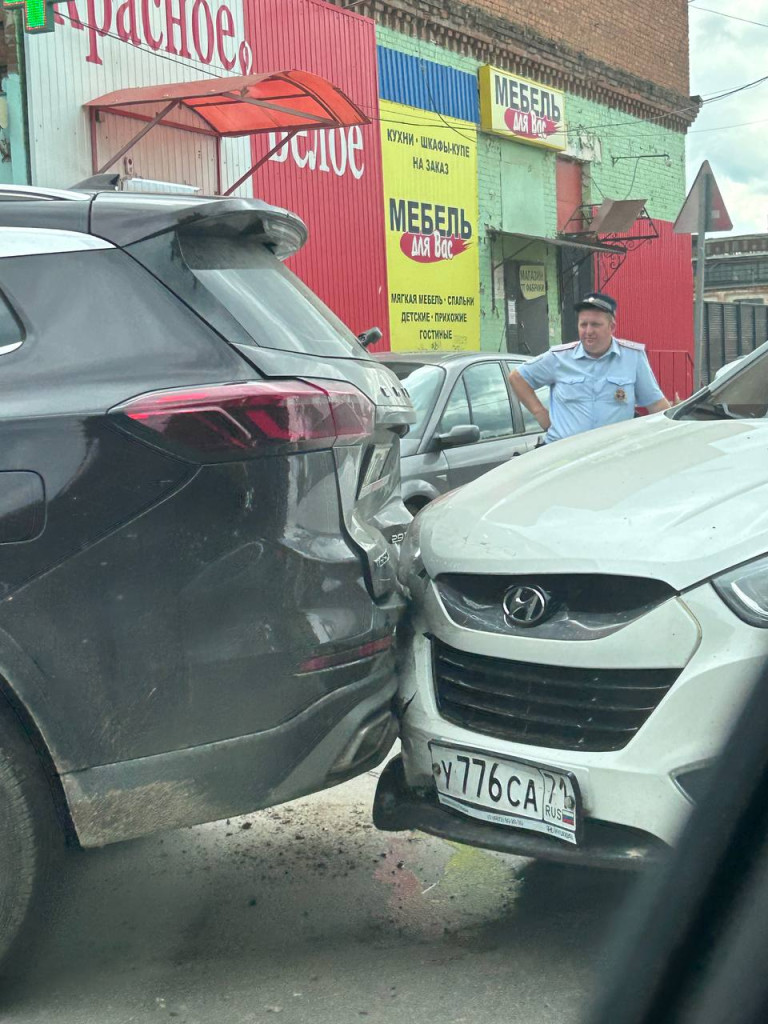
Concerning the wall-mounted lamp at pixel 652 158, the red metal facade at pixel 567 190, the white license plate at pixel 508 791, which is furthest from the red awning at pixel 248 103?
the wall-mounted lamp at pixel 652 158

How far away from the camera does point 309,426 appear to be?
2.91 metres

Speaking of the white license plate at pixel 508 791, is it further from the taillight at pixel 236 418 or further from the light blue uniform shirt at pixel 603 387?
the light blue uniform shirt at pixel 603 387

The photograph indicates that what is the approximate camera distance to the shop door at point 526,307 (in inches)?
765

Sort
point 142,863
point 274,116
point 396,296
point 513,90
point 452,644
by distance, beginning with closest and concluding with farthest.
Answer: point 452,644
point 142,863
point 274,116
point 396,296
point 513,90

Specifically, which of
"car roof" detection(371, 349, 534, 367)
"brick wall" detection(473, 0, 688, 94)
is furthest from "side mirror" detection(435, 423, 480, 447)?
"brick wall" detection(473, 0, 688, 94)

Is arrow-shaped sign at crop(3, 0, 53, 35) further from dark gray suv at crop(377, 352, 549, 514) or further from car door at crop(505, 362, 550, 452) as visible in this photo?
car door at crop(505, 362, 550, 452)

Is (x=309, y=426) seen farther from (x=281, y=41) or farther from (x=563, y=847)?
(x=281, y=41)

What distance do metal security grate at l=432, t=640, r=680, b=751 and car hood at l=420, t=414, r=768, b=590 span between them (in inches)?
9.0

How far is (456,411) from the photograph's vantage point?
26.5 ft

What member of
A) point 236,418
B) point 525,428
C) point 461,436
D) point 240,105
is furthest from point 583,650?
point 240,105

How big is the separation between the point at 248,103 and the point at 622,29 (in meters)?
12.9

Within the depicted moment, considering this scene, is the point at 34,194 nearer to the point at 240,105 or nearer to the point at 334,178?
the point at 240,105

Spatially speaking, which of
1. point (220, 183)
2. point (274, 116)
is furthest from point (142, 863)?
point (220, 183)

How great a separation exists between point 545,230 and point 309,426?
18.0 m
